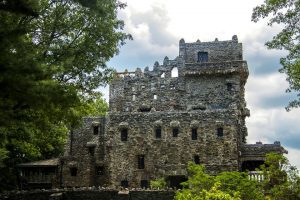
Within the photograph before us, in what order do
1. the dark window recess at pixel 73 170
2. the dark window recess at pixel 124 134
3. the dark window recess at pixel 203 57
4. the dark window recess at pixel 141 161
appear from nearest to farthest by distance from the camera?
the dark window recess at pixel 141 161, the dark window recess at pixel 124 134, the dark window recess at pixel 73 170, the dark window recess at pixel 203 57

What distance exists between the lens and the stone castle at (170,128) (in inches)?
1634

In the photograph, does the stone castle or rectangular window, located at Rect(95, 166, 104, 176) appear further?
rectangular window, located at Rect(95, 166, 104, 176)

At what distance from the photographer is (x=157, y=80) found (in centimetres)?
5084

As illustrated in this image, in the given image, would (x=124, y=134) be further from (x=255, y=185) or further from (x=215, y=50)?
(x=255, y=185)

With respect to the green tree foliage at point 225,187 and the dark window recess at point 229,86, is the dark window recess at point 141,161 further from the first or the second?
the green tree foliage at point 225,187

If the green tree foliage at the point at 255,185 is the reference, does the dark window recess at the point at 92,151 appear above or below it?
above

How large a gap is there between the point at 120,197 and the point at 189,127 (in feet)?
43.5

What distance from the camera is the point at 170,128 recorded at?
4278 cm

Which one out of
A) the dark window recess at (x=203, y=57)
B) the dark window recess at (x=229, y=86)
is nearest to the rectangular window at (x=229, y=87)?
the dark window recess at (x=229, y=86)

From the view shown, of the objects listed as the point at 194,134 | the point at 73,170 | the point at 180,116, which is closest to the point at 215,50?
A: the point at 180,116

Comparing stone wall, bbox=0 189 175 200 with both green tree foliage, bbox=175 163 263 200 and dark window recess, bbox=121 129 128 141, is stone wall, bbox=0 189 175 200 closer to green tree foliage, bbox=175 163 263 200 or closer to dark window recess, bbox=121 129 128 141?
green tree foliage, bbox=175 163 263 200

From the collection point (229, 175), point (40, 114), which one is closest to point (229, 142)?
point (229, 175)

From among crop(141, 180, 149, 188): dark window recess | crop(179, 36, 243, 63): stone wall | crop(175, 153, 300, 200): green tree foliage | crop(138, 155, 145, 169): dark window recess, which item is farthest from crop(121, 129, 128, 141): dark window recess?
crop(175, 153, 300, 200): green tree foliage

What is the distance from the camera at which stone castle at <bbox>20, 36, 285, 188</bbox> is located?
4150 cm
